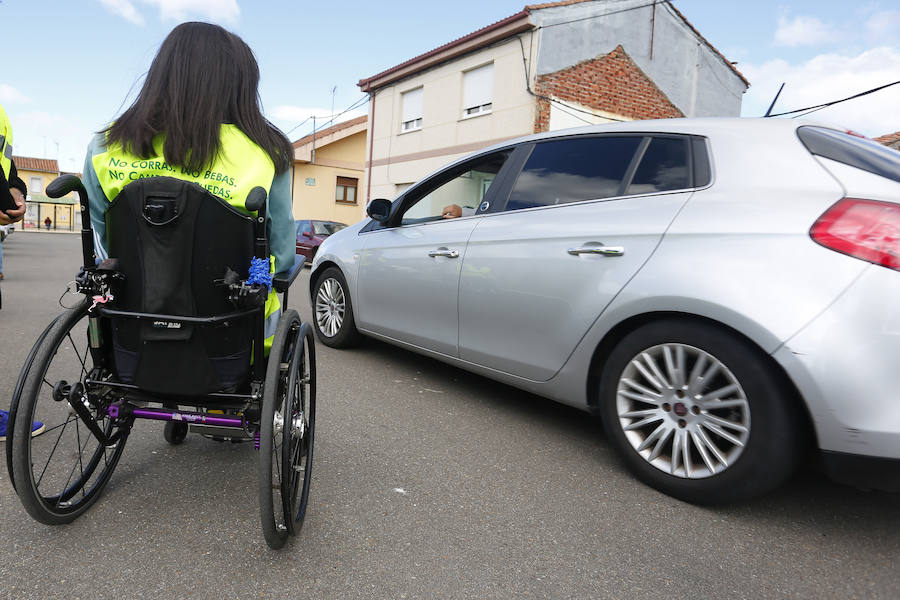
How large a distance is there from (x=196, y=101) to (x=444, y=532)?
1.71m

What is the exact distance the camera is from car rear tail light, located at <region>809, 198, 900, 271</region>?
1.99 meters

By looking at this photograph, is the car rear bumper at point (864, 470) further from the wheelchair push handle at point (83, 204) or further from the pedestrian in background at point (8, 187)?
the pedestrian in background at point (8, 187)

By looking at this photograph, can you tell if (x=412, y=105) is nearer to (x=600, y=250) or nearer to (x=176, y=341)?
(x=600, y=250)

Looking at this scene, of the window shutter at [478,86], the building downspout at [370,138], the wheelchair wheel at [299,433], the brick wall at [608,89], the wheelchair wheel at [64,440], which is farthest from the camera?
the building downspout at [370,138]

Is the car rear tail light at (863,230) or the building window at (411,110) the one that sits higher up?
the building window at (411,110)

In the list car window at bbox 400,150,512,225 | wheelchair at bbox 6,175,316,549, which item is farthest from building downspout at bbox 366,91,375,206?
wheelchair at bbox 6,175,316,549

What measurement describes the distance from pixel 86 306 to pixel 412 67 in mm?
17328

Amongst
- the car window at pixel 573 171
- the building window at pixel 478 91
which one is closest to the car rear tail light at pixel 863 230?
the car window at pixel 573 171

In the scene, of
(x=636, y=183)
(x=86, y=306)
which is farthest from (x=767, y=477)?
(x=86, y=306)

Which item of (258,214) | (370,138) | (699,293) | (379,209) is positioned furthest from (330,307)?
(370,138)

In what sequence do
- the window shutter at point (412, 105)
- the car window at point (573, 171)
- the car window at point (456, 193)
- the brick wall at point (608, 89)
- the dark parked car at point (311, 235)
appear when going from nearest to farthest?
the car window at point (573, 171)
the car window at point (456, 193)
the brick wall at point (608, 89)
the dark parked car at point (311, 235)
the window shutter at point (412, 105)

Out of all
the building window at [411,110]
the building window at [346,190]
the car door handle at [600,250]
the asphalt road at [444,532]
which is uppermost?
the building window at [411,110]

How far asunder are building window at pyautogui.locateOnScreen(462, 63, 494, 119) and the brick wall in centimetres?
177

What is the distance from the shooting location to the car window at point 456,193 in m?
3.67
